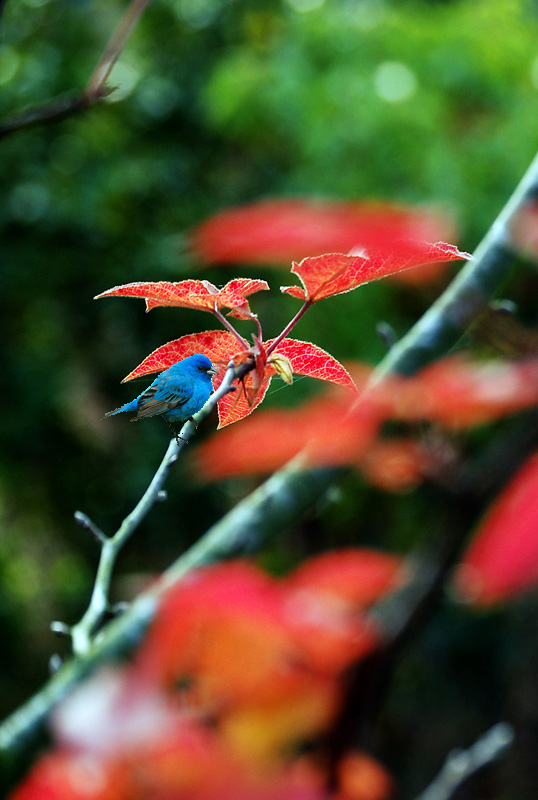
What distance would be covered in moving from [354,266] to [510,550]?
15 cm

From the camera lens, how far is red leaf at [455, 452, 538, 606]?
0.51 feet

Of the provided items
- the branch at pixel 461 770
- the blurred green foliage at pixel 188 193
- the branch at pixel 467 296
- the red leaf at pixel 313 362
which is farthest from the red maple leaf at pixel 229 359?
the blurred green foliage at pixel 188 193

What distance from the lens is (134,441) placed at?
2703 mm

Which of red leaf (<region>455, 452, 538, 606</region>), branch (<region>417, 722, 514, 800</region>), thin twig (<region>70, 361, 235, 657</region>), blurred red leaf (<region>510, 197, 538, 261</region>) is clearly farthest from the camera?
branch (<region>417, 722, 514, 800</region>)

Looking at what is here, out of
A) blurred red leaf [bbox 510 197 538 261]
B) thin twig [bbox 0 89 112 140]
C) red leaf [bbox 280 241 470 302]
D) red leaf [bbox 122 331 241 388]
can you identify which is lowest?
blurred red leaf [bbox 510 197 538 261]

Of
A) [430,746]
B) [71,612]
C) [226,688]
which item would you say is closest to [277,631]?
[226,688]

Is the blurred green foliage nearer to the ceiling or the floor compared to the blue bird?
nearer to the floor

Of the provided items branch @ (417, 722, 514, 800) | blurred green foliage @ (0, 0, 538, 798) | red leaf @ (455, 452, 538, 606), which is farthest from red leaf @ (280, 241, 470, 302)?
blurred green foliage @ (0, 0, 538, 798)

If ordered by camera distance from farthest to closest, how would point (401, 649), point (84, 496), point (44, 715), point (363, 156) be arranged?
point (84, 496)
point (363, 156)
point (44, 715)
point (401, 649)

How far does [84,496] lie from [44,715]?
237cm

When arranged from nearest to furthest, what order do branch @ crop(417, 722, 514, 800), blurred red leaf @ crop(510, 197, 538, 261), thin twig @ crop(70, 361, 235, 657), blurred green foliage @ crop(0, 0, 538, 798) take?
thin twig @ crop(70, 361, 235, 657), blurred red leaf @ crop(510, 197, 538, 261), branch @ crop(417, 722, 514, 800), blurred green foliage @ crop(0, 0, 538, 798)

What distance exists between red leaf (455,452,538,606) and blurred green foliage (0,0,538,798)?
→ 1574mm

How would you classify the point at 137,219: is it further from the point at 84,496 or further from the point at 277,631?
the point at 277,631

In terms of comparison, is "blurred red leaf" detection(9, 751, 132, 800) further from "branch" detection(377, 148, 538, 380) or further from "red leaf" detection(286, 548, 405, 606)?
"branch" detection(377, 148, 538, 380)
